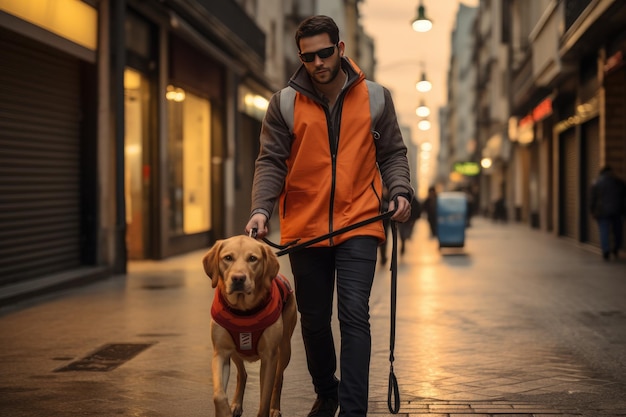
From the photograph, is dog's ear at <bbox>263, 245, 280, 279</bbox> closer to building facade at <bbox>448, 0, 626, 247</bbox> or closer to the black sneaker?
the black sneaker

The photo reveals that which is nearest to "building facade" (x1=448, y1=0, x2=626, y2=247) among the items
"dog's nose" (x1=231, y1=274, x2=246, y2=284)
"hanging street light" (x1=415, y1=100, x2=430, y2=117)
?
"hanging street light" (x1=415, y1=100, x2=430, y2=117)

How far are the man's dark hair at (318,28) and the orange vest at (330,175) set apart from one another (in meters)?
0.27

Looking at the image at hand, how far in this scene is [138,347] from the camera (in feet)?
25.5

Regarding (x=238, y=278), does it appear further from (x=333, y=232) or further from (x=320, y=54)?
(x=320, y=54)

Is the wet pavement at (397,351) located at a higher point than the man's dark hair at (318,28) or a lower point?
lower

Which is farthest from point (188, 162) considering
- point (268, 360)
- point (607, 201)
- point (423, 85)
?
point (268, 360)

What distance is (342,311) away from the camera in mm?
4578

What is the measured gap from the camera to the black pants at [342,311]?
4.39 metres

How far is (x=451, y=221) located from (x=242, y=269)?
57.0ft

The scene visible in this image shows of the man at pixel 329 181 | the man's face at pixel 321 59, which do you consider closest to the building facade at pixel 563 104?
the man at pixel 329 181

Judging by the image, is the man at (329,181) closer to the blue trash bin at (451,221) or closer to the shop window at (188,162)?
the shop window at (188,162)

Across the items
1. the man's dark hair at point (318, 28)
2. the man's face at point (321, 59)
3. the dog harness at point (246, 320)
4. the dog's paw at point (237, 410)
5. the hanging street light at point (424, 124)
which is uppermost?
the hanging street light at point (424, 124)

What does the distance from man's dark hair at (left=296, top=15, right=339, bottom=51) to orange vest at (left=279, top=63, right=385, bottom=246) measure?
0.27 meters

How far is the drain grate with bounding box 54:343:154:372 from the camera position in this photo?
6.82 metres
